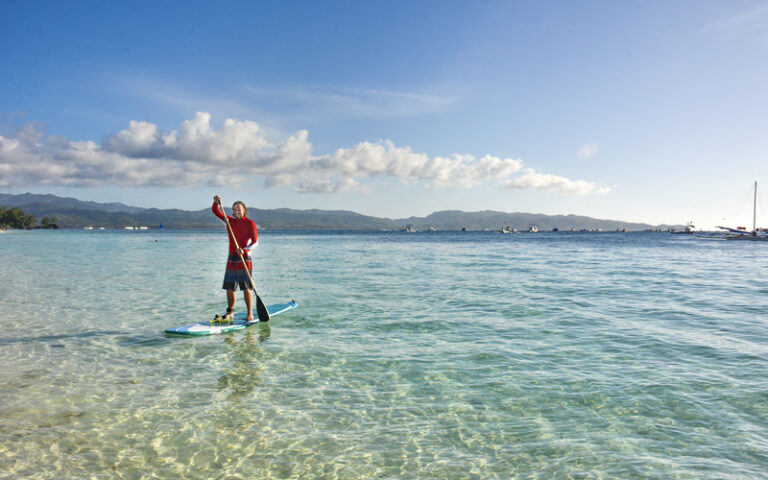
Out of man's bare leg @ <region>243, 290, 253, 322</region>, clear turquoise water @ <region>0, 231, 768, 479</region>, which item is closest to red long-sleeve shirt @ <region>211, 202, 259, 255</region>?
man's bare leg @ <region>243, 290, 253, 322</region>

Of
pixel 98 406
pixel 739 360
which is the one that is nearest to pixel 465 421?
pixel 98 406

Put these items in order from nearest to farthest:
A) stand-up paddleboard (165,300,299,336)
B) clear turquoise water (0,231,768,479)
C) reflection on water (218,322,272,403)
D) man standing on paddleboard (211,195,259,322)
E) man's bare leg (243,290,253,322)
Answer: clear turquoise water (0,231,768,479) → reflection on water (218,322,272,403) → stand-up paddleboard (165,300,299,336) → man standing on paddleboard (211,195,259,322) → man's bare leg (243,290,253,322)

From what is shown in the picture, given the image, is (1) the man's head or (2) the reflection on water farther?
(1) the man's head

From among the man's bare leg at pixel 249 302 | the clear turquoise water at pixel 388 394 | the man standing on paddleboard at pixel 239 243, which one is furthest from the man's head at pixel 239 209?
the clear turquoise water at pixel 388 394

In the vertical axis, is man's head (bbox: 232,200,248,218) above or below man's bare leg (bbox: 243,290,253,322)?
above

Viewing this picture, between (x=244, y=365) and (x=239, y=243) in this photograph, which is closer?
(x=244, y=365)

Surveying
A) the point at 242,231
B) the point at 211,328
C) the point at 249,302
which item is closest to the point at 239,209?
the point at 242,231

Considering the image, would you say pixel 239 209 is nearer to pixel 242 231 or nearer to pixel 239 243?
pixel 242 231

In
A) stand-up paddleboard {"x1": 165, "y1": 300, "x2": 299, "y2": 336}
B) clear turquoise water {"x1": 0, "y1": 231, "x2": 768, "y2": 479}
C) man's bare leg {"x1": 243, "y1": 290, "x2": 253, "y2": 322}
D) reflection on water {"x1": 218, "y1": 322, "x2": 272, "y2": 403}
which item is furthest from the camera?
man's bare leg {"x1": 243, "y1": 290, "x2": 253, "y2": 322}

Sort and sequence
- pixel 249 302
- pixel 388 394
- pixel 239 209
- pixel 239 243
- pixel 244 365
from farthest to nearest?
1. pixel 249 302
2. pixel 239 243
3. pixel 239 209
4. pixel 244 365
5. pixel 388 394

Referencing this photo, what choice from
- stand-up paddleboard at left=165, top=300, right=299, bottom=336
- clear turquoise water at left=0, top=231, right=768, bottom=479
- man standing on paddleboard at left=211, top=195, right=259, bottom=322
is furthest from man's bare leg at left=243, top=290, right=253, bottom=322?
clear turquoise water at left=0, top=231, right=768, bottom=479

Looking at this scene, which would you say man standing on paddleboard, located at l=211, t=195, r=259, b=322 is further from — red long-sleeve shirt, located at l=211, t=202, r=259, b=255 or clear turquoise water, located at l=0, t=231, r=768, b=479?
clear turquoise water, located at l=0, t=231, r=768, b=479

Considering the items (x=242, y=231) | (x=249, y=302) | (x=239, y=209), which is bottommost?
(x=249, y=302)

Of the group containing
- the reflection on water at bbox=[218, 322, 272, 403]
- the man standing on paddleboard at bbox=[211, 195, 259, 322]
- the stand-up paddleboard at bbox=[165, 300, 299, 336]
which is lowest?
the reflection on water at bbox=[218, 322, 272, 403]
